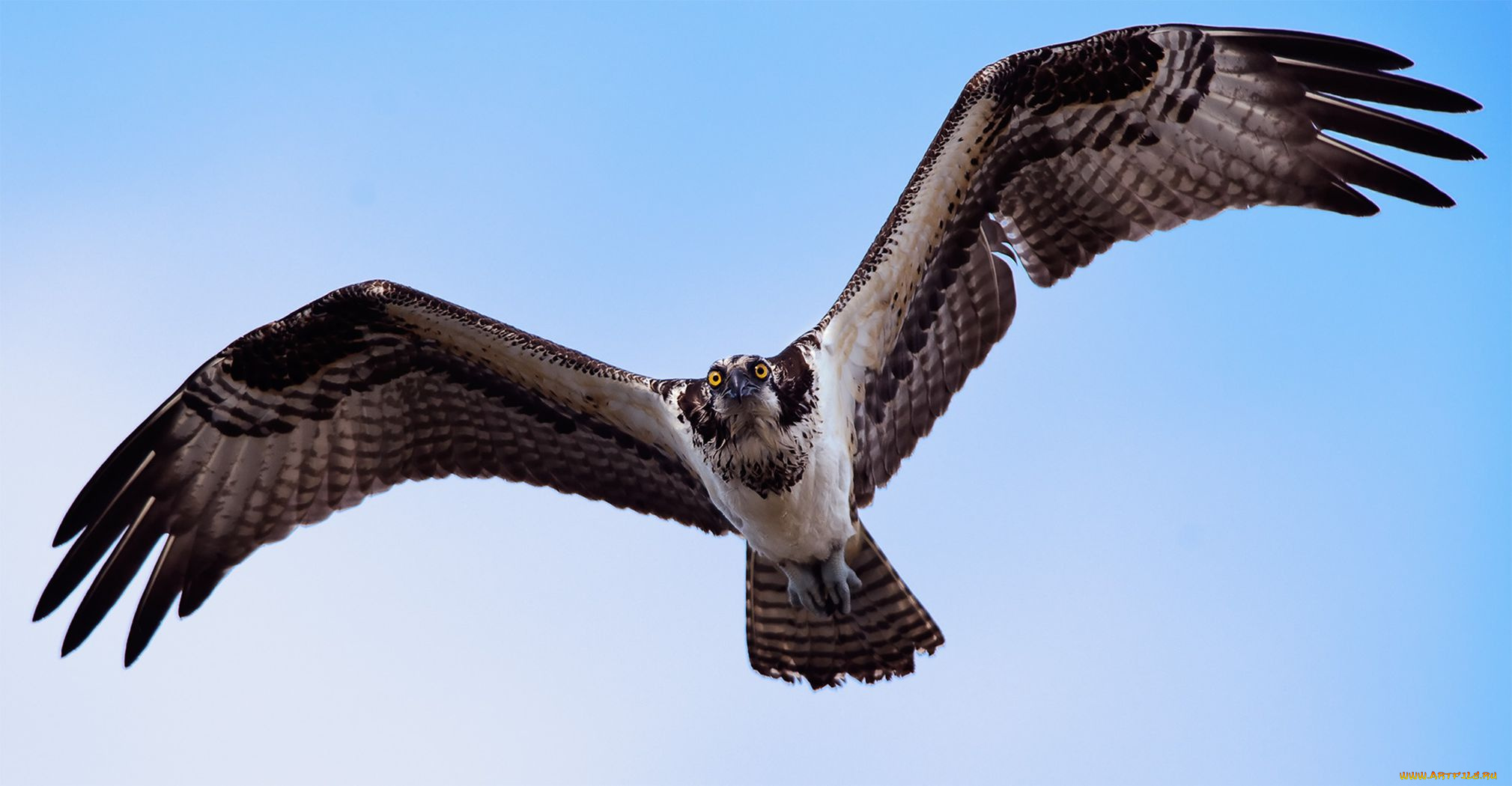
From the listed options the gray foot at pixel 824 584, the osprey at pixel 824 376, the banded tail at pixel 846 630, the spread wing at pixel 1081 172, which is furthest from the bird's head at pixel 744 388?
the banded tail at pixel 846 630

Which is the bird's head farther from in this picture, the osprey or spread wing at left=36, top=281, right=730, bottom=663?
spread wing at left=36, top=281, right=730, bottom=663

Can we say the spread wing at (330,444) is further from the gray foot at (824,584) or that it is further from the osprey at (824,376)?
the gray foot at (824,584)

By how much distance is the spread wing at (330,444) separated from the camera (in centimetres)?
880

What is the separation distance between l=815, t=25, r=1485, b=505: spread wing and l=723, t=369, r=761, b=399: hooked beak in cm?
94

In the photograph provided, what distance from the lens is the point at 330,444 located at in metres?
9.27

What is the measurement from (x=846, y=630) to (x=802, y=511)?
1.09 metres

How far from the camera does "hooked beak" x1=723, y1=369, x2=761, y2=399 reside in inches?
Answer: 289

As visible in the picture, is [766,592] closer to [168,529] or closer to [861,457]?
[861,457]

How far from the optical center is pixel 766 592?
866cm

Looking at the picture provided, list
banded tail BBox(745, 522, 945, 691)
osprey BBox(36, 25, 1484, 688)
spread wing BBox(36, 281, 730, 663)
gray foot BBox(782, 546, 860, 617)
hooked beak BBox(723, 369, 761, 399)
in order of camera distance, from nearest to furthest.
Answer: hooked beak BBox(723, 369, 761, 399)
osprey BBox(36, 25, 1484, 688)
gray foot BBox(782, 546, 860, 617)
banded tail BBox(745, 522, 945, 691)
spread wing BBox(36, 281, 730, 663)

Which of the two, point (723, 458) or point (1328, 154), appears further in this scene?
point (1328, 154)

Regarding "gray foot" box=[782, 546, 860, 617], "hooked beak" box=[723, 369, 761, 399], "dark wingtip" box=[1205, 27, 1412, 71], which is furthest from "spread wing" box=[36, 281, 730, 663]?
"dark wingtip" box=[1205, 27, 1412, 71]

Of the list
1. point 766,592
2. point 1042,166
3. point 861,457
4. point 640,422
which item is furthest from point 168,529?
point 1042,166

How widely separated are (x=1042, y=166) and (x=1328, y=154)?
162 centimetres
